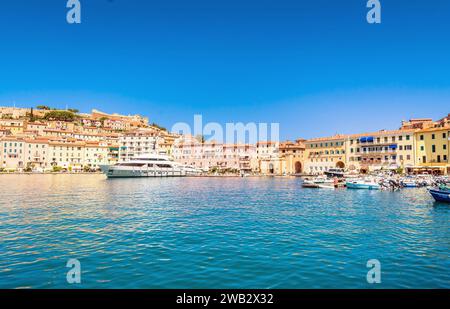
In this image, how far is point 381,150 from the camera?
6738cm

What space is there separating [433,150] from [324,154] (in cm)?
2273

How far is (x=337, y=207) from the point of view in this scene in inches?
870

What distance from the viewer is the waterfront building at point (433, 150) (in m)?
56.3

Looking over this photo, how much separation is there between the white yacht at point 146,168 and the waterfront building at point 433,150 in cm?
4979

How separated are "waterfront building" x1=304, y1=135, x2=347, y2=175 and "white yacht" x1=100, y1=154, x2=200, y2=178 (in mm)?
30154

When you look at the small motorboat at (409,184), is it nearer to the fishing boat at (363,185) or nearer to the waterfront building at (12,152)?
the fishing boat at (363,185)

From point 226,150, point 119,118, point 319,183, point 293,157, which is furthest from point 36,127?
point 319,183

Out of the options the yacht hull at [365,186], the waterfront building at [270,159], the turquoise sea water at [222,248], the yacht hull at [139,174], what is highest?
the waterfront building at [270,159]

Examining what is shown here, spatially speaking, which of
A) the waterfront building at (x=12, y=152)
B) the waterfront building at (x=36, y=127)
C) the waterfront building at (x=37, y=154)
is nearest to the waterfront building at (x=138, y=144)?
the waterfront building at (x=37, y=154)

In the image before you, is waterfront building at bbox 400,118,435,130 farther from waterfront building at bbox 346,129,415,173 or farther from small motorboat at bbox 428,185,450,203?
small motorboat at bbox 428,185,450,203

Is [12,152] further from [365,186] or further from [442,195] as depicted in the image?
[442,195]
